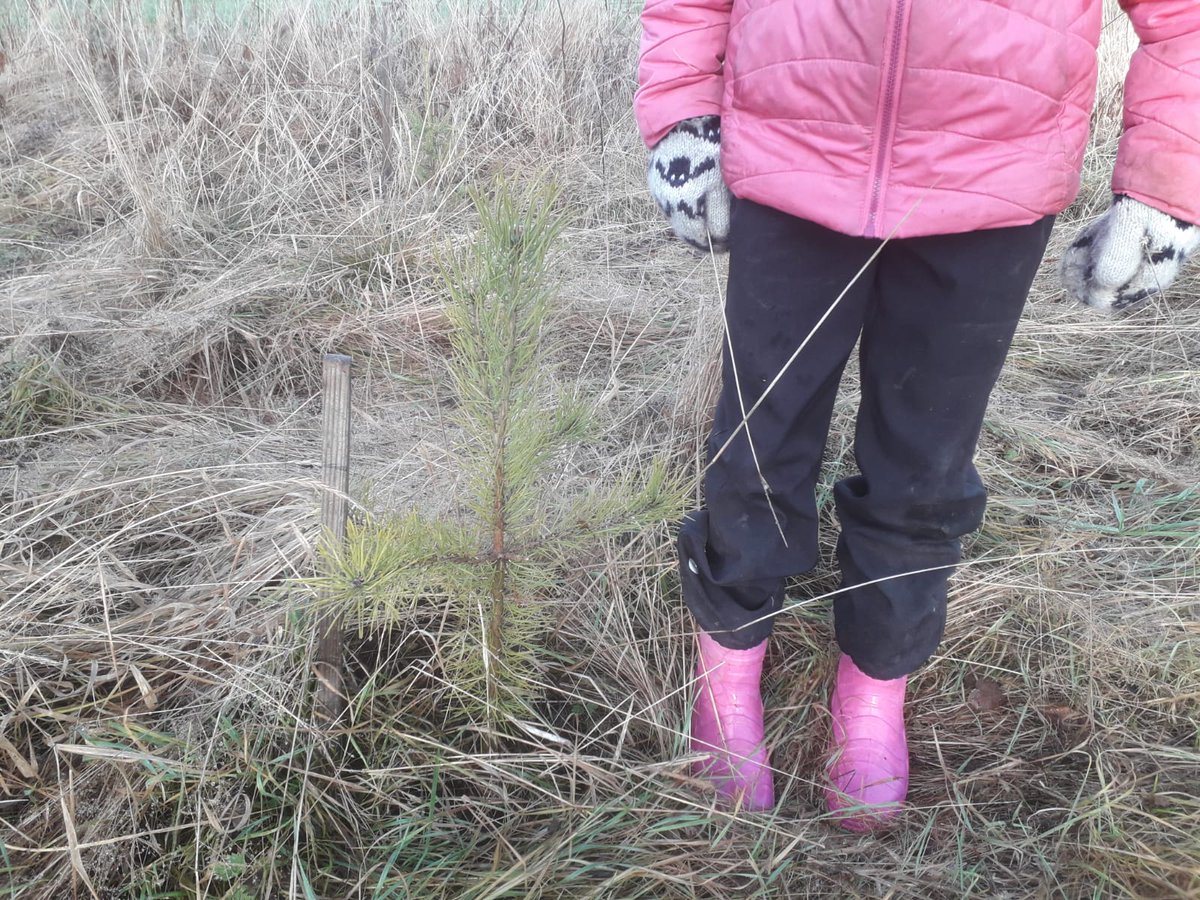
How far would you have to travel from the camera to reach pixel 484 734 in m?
1.10

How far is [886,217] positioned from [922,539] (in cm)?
44

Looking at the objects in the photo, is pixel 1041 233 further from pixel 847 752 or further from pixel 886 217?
pixel 847 752

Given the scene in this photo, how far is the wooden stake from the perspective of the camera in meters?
0.95

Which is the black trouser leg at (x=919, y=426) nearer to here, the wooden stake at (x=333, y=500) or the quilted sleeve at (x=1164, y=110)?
the quilted sleeve at (x=1164, y=110)

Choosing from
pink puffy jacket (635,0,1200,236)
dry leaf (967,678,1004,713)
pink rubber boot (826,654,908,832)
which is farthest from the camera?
dry leaf (967,678,1004,713)

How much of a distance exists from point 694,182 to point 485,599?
559 mm

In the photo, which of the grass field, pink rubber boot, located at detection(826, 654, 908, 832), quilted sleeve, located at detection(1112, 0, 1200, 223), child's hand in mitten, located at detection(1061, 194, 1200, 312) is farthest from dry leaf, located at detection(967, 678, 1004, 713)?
quilted sleeve, located at detection(1112, 0, 1200, 223)

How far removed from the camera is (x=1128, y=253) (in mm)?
904

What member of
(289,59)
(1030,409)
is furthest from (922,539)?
(289,59)

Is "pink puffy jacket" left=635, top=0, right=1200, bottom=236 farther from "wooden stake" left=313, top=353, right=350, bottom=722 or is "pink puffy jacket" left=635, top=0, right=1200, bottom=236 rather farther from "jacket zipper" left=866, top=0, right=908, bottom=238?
"wooden stake" left=313, top=353, right=350, bottom=722

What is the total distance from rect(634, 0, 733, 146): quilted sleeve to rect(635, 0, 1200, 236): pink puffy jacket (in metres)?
0.04

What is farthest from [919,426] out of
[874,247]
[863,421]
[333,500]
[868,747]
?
[333,500]

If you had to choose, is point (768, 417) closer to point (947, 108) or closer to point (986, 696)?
point (947, 108)

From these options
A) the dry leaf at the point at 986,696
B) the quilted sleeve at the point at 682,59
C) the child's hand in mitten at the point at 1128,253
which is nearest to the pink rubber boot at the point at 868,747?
the dry leaf at the point at 986,696
